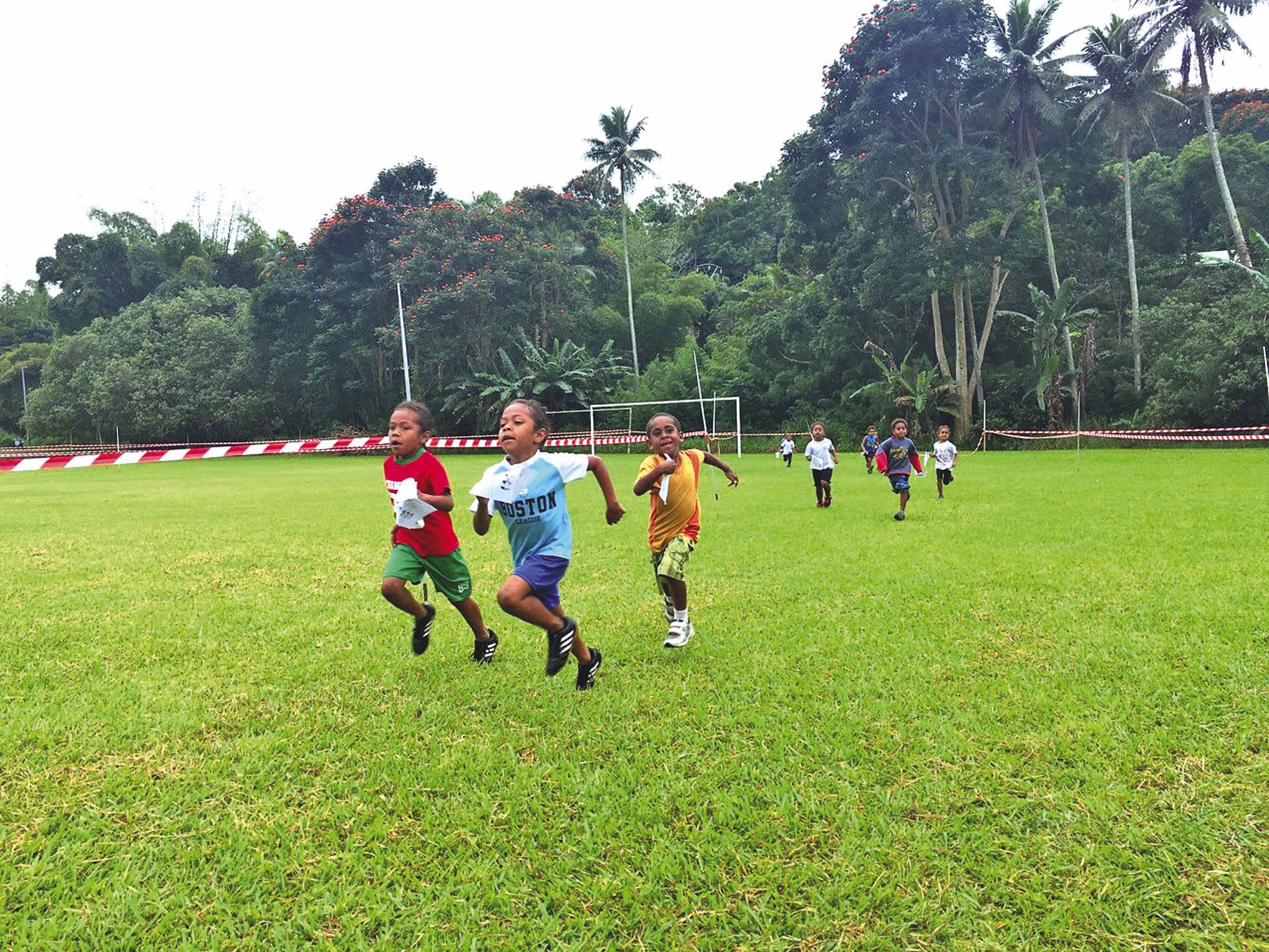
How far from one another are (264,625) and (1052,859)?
513 cm

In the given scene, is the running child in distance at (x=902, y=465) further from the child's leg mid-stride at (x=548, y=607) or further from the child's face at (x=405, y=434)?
the child's face at (x=405, y=434)

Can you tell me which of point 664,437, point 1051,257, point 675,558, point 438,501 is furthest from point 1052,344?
point 438,501

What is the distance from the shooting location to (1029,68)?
1048 inches

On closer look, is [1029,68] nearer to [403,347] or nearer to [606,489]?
[403,347]

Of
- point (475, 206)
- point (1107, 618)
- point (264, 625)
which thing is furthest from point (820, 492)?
point (475, 206)

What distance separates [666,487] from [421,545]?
1.59m

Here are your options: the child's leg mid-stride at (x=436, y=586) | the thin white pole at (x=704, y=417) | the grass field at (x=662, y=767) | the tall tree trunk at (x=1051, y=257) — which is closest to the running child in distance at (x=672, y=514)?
the grass field at (x=662, y=767)

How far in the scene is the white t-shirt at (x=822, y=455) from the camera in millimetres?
12062

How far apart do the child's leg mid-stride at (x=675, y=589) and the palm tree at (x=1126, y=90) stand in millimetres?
29157

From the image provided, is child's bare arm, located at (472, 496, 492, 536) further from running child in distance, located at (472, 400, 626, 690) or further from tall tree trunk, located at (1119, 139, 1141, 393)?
tall tree trunk, located at (1119, 139, 1141, 393)

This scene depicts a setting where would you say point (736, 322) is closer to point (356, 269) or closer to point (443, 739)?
point (356, 269)

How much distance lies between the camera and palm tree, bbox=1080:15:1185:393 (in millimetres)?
26766

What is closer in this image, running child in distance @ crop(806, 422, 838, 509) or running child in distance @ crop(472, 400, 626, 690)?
running child in distance @ crop(472, 400, 626, 690)

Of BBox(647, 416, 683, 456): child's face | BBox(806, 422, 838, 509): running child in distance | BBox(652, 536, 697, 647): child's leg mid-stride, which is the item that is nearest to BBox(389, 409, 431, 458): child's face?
BBox(647, 416, 683, 456): child's face
